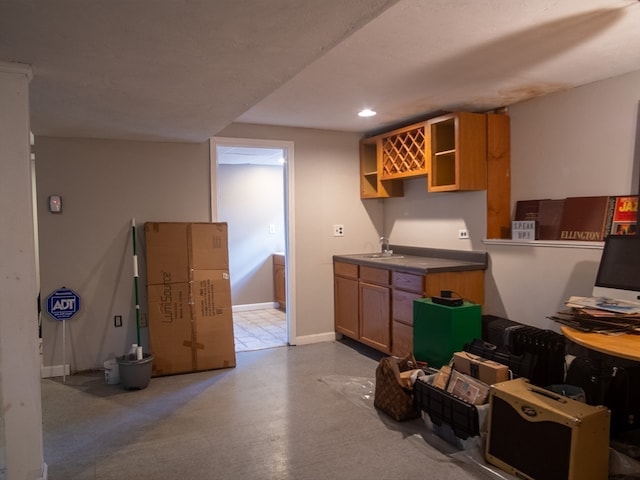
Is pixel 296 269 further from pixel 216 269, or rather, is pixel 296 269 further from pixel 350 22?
pixel 350 22

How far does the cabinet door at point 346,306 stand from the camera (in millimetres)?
4555

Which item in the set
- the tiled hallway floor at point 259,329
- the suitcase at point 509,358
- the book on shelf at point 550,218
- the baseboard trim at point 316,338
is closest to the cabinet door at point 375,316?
the baseboard trim at point 316,338

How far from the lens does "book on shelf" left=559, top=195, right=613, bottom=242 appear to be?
3.07 meters

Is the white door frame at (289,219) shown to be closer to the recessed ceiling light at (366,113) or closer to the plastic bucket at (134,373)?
the recessed ceiling light at (366,113)

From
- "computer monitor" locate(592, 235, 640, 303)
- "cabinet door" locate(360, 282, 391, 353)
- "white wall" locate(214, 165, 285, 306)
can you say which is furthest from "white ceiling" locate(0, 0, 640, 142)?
"white wall" locate(214, 165, 285, 306)

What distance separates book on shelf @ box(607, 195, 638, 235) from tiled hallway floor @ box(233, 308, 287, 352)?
3159 millimetres

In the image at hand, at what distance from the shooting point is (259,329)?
546 cm

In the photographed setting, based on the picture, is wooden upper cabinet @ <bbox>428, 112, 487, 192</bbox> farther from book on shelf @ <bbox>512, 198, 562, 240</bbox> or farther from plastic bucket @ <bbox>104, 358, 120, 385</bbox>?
plastic bucket @ <bbox>104, 358, 120, 385</bbox>

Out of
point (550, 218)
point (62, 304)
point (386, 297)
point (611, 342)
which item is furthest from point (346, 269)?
point (611, 342)

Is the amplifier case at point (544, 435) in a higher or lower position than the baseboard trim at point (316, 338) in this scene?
higher

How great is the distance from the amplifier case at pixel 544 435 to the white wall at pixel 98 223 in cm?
314

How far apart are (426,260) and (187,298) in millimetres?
2202

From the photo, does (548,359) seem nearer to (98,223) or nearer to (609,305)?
(609,305)

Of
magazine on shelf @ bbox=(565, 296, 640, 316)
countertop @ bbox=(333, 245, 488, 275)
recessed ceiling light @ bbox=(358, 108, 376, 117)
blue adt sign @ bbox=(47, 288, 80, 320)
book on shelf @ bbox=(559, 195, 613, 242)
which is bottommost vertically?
blue adt sign @ bbox=(47, 288, 80, 320)
